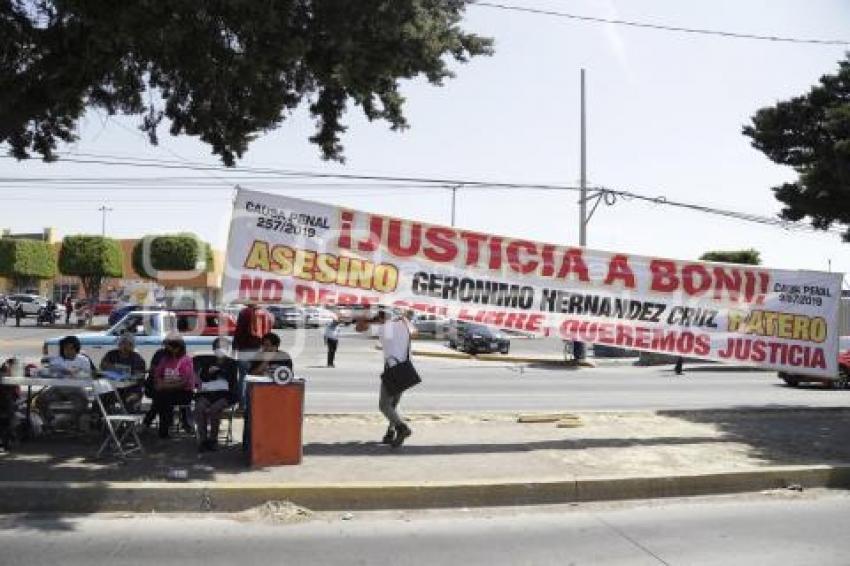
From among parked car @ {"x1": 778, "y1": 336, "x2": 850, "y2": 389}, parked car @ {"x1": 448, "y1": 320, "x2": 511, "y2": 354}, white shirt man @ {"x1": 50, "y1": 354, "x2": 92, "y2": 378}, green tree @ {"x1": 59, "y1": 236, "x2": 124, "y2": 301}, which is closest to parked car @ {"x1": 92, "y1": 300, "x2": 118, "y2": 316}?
green tree @ {"x1": 59, "y1": 236, "x2": 124, "y2": 301}

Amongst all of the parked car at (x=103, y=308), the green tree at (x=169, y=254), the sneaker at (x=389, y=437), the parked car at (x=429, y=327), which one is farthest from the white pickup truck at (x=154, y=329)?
the green tree at (x=169, y=254)

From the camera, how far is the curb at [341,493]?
7.39 m

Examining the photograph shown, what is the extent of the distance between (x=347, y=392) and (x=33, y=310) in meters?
48.3

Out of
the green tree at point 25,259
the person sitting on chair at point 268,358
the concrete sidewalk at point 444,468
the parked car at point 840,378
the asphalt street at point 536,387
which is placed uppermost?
the green tree at point 25,259

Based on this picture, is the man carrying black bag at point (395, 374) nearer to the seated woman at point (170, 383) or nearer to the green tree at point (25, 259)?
the seated woman at point (170, 383)

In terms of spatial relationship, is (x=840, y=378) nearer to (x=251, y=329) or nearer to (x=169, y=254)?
(x=251, y=329)

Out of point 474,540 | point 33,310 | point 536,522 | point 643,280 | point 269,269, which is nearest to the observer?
point 474,540

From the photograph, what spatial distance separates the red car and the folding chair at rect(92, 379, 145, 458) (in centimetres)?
861

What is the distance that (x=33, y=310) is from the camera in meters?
59.0

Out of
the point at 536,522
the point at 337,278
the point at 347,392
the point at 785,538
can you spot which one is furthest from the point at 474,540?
the point at 347,392

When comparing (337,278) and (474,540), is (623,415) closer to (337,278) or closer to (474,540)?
(337,278)

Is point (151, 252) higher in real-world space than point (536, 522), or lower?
higher

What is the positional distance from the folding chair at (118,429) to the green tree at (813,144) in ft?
37.8

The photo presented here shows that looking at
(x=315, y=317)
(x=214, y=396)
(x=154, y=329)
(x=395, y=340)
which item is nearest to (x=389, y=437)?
(x=395, y=340)
